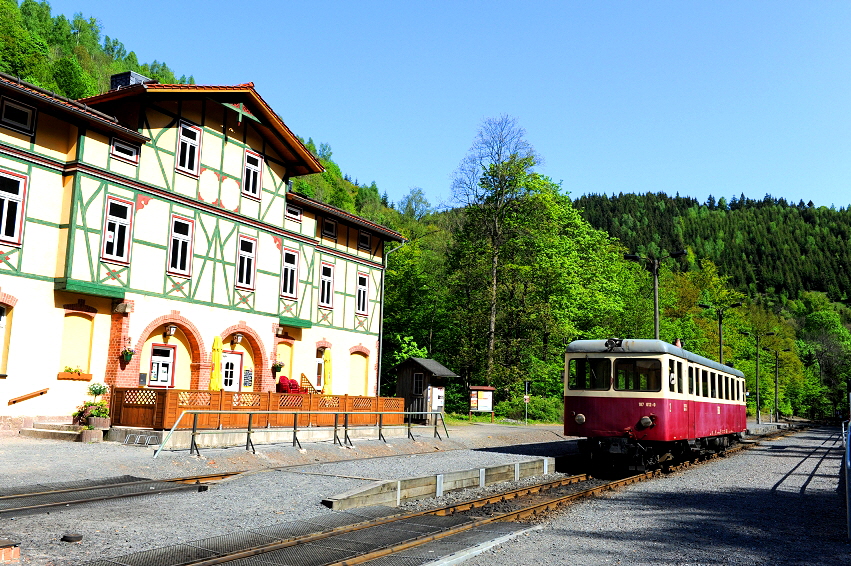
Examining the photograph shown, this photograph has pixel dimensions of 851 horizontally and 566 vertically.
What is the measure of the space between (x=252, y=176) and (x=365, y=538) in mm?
19681

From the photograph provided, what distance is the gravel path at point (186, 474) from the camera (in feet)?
26.0

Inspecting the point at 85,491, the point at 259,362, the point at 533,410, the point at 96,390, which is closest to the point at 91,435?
the point at 96,390

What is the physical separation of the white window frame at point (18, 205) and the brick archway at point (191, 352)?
4.31 metres

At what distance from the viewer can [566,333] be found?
1614 inches

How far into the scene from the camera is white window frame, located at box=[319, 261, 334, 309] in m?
30.5

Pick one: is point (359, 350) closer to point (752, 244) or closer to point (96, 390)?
point (96, 390)

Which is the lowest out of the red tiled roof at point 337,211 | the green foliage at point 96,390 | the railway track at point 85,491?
the railway track at point 85,491

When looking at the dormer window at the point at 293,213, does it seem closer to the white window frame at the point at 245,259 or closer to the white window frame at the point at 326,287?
the white window frame at the point at 326,287

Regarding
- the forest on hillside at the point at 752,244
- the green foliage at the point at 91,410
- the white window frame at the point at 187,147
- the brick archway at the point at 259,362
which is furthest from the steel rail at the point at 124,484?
the forest on hillside at the point at 752,244

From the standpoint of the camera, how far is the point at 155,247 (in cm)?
2233

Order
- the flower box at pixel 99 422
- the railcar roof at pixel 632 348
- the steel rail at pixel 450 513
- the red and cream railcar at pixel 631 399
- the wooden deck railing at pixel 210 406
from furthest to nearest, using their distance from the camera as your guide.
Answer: the flower box at pixel 99 422, the wooden deck railing at pixel 210 406, the railcar roof at pixel 632 348, the red and cream railcar at pixel 631 399, the steel rail at pixel 450 513

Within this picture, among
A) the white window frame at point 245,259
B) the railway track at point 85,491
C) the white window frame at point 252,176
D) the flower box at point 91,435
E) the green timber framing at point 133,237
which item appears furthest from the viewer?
the white window frame at point 252,176

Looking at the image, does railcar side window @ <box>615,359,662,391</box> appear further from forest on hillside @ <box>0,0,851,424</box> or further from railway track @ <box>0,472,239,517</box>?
forest on hillside @ <box>0,0,851,424</box>

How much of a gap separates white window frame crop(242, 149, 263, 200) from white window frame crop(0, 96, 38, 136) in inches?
293
